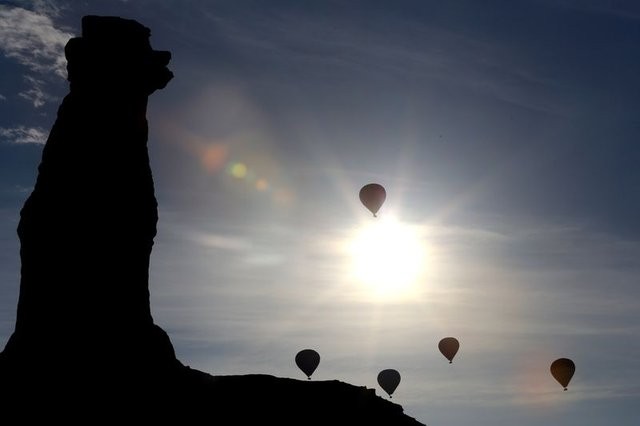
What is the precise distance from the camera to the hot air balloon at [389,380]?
338 feet

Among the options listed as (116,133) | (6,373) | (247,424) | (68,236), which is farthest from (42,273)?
(247,424)

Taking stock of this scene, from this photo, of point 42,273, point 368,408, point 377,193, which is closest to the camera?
point 42,273

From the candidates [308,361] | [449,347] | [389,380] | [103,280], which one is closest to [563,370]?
[449,347]

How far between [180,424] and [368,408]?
462 inches

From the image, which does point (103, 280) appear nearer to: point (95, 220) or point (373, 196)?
point (95, 220)

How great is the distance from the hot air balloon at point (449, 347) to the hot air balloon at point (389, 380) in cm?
650

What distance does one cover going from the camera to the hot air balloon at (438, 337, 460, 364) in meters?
102

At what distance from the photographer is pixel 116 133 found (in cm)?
4453

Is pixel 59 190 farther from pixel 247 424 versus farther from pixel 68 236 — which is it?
pixel 247 424

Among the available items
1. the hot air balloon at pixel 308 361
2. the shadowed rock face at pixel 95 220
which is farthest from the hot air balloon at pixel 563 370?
the shadowed rock face at pixel 95 220

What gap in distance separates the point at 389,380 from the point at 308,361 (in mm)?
18754

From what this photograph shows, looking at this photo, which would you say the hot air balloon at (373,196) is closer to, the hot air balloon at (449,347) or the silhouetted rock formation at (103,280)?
the hot air balloon at (449,347)

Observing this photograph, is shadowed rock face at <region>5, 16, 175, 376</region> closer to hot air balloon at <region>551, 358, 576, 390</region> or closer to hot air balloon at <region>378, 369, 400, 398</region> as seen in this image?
hot air balloon at <region>378, 369, 400, 398</region>

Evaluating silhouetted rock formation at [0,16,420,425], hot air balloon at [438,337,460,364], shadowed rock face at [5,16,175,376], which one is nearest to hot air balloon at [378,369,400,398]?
hot air balloon at [438,337,460,364]
